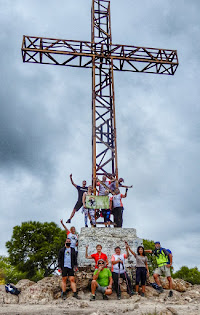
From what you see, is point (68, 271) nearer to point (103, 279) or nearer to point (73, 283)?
point (73, 283)

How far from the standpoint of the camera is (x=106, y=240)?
888 centimetres

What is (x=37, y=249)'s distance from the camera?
23.3 m

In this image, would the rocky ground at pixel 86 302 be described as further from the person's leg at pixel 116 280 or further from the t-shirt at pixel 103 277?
the t-shirt at pixel 103 277

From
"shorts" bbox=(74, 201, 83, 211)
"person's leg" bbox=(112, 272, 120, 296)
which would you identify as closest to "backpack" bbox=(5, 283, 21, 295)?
"person's leg" bbox=(112, 272, 120, 296)

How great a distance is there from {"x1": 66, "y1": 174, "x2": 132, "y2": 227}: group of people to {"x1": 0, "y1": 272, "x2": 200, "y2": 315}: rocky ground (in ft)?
7.23

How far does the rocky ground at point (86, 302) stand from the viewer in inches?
233

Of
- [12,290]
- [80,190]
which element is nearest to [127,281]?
[12,290]

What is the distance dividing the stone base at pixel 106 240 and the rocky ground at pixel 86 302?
25.2 inches

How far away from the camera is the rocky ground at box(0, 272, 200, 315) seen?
591 centimetres

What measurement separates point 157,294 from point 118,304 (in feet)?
5.76

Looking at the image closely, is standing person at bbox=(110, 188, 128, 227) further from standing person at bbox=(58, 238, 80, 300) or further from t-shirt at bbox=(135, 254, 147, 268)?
standing person at bbox=(58, 238, 80, 300)

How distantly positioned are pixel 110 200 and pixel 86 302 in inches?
155

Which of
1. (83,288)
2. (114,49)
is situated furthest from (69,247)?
(114,49)

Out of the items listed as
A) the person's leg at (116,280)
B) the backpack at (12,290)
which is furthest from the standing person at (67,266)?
the backpack at (12,290)
